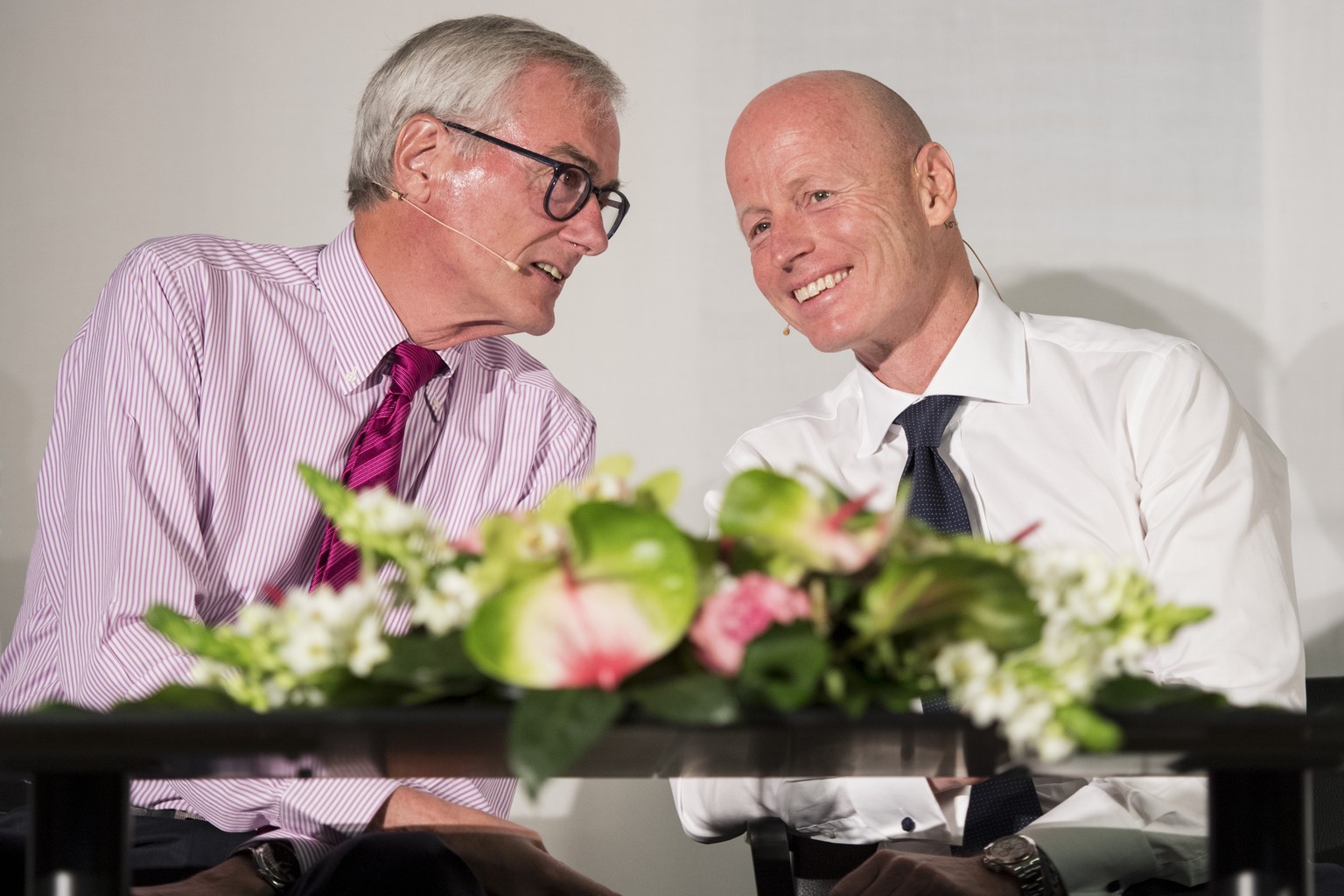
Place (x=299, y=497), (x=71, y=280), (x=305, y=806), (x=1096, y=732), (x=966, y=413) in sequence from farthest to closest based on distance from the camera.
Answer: (x=71, y=280) < (x=966, y=413) < (x=299, y=497) < (x=305, y=806) < (x=1096, y=732)

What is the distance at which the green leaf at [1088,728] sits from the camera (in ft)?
2.39

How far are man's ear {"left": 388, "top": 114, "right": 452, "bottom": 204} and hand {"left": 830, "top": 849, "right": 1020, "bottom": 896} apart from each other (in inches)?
50.3

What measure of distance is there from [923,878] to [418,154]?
4.56 ft

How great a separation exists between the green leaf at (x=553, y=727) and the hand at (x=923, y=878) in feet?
2.28

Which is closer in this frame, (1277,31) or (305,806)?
(305,806)

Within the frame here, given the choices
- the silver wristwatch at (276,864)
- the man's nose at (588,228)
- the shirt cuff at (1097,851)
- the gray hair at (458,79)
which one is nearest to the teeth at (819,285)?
the man's nose at (588,228)

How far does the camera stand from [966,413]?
2.09 m

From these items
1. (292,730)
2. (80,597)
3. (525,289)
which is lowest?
(80,597)

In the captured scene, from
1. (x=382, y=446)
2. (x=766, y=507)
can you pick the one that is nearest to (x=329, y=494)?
(x=766, y=507)

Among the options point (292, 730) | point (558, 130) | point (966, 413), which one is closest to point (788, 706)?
point (292, 730)

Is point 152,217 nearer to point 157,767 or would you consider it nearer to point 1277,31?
point 157,767

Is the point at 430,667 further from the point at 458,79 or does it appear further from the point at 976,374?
the point at 458,79

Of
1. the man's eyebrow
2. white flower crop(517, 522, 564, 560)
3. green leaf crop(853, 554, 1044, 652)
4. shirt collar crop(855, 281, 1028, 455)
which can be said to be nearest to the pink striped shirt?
the man's eyebrow

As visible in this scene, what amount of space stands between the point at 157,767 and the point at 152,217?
2.18 m
